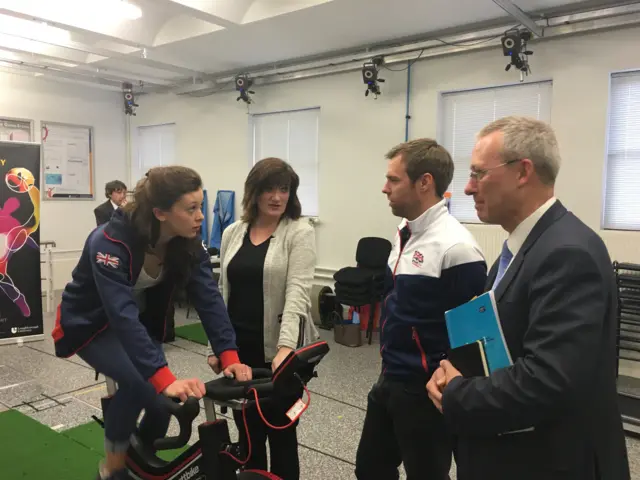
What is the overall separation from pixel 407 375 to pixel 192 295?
0.80m

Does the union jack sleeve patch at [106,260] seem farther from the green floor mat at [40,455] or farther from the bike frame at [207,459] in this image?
the green floor mat at [40,455]

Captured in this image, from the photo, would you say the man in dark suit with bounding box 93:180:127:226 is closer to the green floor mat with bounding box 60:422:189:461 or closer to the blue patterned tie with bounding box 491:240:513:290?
the green floor mat with bounding box 60:422:189:461

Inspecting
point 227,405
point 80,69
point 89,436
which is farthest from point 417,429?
point 80,69

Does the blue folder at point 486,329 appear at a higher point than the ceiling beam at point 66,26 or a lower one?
lower

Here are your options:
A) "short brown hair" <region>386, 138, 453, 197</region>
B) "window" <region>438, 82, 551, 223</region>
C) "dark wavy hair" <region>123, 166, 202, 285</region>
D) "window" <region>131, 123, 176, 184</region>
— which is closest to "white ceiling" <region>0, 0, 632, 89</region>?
"window" <region>438, 82, 551, 223</region>

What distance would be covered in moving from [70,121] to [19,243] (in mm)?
3609

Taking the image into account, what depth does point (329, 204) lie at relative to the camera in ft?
19.7

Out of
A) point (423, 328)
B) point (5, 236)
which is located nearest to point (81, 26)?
point (5, 236)

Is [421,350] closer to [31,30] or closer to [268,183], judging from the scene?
[268,183]

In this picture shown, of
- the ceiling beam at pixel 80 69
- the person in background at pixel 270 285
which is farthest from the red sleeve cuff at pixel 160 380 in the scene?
the ceiling beam at pixel 80 69

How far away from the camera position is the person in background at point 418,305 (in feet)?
5.16

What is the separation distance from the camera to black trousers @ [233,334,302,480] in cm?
180

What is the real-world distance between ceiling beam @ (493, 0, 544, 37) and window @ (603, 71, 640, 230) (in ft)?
2.41

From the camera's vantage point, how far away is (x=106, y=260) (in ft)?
5.02
